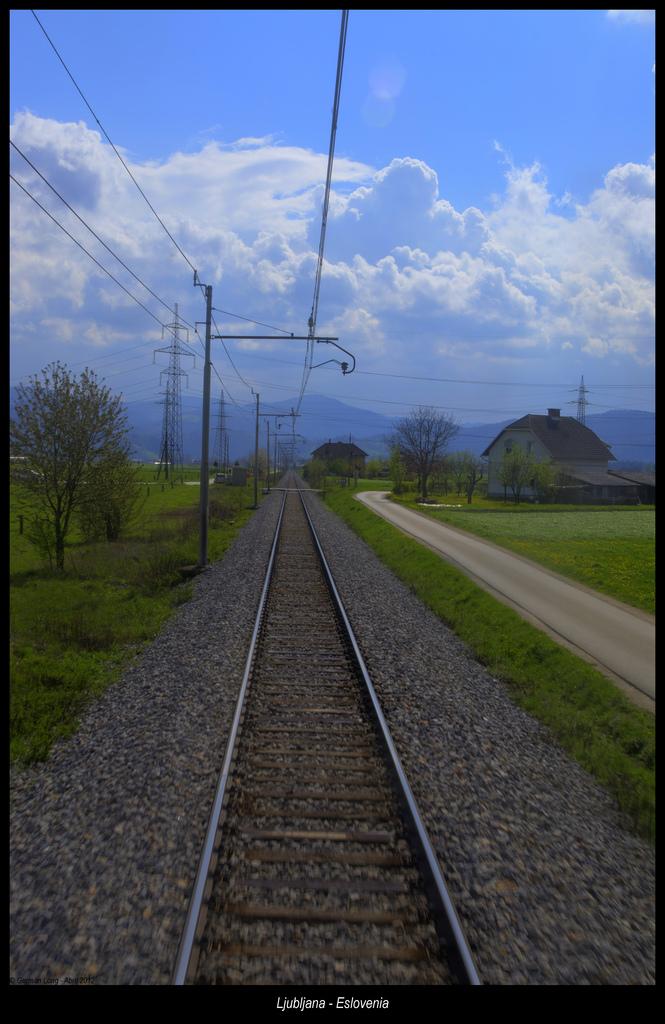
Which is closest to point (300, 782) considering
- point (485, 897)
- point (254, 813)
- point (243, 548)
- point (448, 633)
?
point (254, 813)

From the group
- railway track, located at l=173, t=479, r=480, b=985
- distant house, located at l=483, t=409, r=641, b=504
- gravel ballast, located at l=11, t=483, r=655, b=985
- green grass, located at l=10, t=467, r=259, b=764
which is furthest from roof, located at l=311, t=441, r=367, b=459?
railway track, located at l=173, t=479, r=480, b=985

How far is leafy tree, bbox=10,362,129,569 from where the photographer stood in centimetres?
2014

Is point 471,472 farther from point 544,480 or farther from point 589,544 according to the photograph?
point 589,544

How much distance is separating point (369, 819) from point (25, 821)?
2.68 m

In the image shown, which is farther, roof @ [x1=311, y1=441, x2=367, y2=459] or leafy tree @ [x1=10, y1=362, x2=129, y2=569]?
roof @ [x1=311, y1=441, x2=367, y2=459]

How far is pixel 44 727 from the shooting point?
7.65 m

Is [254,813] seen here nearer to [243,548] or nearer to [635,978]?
[635,978]

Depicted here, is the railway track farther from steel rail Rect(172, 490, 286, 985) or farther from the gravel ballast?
the gravel ballast

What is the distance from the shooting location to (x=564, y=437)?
2985 inches

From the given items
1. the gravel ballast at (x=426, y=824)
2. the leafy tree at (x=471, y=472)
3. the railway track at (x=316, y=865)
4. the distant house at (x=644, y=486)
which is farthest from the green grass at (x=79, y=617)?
the distant house at (x=644, y=486)

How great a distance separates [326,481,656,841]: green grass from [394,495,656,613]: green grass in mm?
3928

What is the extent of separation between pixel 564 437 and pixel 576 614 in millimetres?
64739

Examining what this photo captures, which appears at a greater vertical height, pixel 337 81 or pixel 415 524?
pixel 337 81
